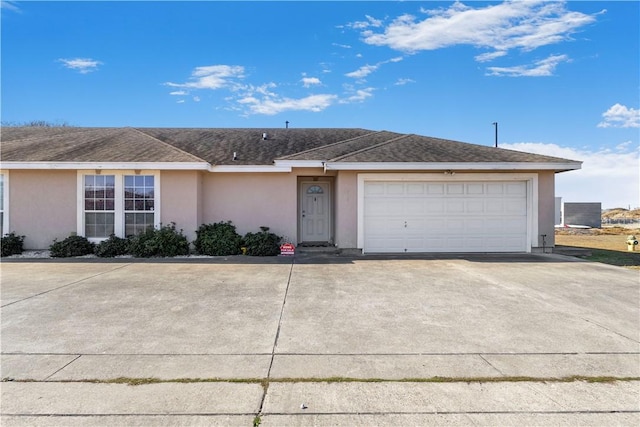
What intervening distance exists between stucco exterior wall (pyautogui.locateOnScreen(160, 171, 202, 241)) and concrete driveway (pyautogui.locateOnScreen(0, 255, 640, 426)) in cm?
407

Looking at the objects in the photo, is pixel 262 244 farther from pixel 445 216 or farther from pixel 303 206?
pixel 445 216

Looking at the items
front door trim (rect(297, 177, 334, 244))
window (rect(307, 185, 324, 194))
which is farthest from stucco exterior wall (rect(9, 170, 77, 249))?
window (rect(307, 185, 324, 194))

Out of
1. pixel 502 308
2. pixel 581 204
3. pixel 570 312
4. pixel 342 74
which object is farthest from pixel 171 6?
pixel 581 204

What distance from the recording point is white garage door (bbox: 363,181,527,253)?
39.0 ft

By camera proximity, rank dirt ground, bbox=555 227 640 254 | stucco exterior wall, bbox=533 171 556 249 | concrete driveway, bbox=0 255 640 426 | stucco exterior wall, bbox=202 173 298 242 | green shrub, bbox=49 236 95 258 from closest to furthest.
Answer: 1. concrete driveway, bbox=0 255 640 426
2. green shrub, bbox=49 236 95 258
3. stucco exterior wall, bbox=533 171 556 249
4. stucco exterior wall, bbox=202 173 298 242
5. dirt ground, bbox=555 227 640 254

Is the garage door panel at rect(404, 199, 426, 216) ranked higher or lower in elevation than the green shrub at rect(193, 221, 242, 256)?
higher

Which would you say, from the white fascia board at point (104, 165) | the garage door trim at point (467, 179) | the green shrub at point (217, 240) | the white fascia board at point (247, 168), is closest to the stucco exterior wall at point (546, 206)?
the garage door trim at point (467, 179)

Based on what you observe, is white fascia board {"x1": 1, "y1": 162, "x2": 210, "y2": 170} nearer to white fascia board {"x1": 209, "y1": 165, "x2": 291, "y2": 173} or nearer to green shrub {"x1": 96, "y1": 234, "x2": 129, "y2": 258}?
white fascia board {"x1": 209, "y1": 165, "x2": 291, "y2": 173}

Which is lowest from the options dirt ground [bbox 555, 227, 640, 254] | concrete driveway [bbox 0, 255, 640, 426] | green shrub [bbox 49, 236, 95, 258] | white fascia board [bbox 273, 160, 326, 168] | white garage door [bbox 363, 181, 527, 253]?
concrete driveway [bbox 0, 255, 640, 426]

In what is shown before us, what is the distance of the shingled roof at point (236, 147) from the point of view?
11.4 m

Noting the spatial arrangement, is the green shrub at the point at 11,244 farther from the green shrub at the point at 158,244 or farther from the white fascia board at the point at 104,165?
the green shrub at the point at 158,244

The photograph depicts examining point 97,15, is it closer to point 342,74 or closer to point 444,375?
point 342,74

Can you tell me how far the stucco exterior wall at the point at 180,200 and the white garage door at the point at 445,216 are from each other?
586cm

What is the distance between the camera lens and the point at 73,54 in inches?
591
